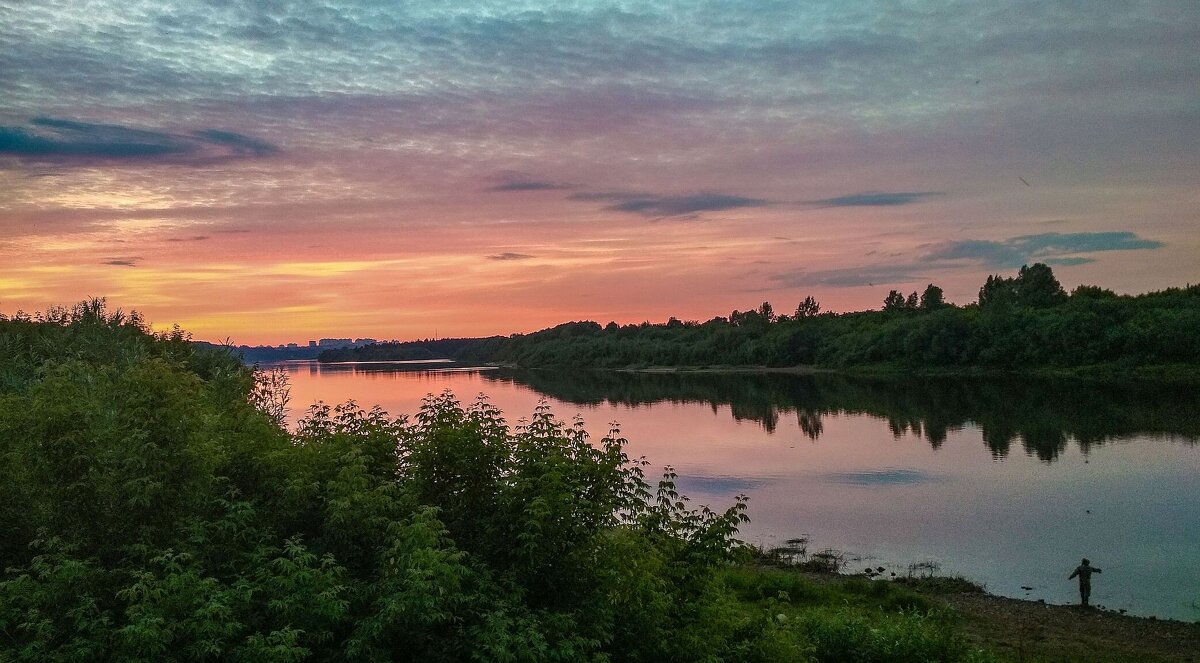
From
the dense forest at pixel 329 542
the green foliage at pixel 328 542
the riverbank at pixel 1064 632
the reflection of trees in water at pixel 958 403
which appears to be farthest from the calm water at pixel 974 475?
the green foliage at pixel 328 542

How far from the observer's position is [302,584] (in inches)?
395

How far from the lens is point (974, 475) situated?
4325 centimetres

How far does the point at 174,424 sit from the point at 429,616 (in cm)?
429

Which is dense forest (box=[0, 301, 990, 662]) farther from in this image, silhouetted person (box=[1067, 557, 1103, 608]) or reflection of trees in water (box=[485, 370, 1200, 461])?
reflection of trees in water (box=[485, 370, 1200, 461])

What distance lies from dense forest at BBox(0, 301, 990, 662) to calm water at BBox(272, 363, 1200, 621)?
1745 centimetres

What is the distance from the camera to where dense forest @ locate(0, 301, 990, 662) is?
9477 mm

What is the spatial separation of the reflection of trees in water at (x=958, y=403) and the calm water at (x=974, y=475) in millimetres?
278

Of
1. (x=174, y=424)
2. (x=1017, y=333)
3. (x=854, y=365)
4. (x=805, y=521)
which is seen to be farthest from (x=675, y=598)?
(x=854, y=365)

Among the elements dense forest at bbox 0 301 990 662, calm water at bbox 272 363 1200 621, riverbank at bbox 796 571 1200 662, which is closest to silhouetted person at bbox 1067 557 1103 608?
riverbank at bbox 796 571 1200 662

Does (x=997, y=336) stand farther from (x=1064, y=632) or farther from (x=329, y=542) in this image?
(x=329, y=542)

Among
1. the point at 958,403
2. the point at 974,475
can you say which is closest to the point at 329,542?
the point at 974,475

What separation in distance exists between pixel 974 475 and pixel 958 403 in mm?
38843

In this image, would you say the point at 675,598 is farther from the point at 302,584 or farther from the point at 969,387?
the point at 969,387

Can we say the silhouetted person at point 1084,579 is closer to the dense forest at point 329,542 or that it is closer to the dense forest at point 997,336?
the dense forest at point 329,542
